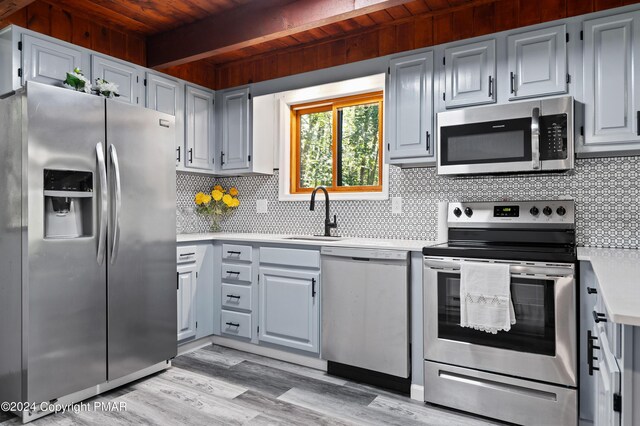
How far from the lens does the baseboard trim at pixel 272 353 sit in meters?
2.88

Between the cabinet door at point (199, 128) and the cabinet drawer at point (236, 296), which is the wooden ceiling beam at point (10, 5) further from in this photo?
the cabinet drawer at point (236, 296)

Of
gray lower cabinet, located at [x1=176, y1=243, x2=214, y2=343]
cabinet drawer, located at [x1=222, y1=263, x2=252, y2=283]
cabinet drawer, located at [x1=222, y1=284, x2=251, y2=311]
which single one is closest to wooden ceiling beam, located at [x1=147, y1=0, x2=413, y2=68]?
gray lower cabinet, located at [x1=176, y1=243, x2=214, y2=343]

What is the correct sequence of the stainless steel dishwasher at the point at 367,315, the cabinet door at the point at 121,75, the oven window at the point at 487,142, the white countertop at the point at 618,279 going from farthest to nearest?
the cabinet door at the point at 121,75 < the stainless steel dishwasher at the point at 367,315 < the oven window at the point at 487,142 < the white countertop at the point at 618,279

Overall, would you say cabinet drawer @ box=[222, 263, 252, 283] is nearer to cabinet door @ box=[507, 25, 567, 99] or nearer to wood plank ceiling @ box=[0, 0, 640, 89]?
wood plank ceiling @ box=[0, 0, 640, 89]

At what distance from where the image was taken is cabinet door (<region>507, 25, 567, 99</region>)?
2318mm

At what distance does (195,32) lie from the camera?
3137 mm

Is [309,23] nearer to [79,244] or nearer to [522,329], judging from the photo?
[79,244]

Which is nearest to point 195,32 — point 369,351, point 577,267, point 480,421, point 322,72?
point 322,72

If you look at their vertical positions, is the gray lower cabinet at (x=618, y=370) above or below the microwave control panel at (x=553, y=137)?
below

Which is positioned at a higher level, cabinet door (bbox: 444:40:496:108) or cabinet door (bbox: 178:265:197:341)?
cabinet door (bbox: 444:40:496:108)

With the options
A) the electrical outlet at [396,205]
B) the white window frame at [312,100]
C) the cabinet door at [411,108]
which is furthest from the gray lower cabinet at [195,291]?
the cabinet door at [411,108]

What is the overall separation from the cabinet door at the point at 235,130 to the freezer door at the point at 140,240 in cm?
88

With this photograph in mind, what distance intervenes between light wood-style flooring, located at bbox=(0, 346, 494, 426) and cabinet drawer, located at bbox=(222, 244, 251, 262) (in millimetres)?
790

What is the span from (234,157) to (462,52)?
2.05 meters
